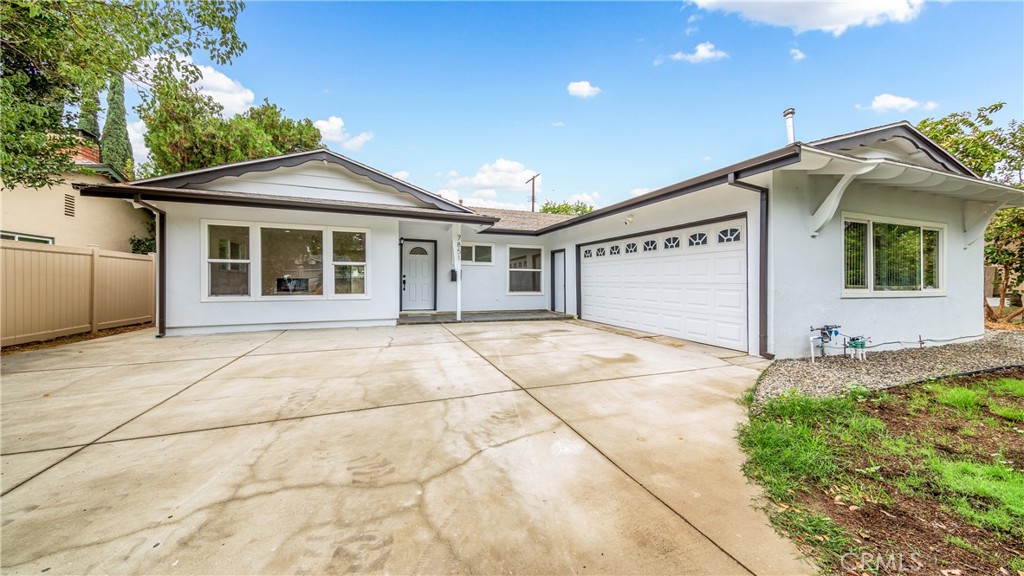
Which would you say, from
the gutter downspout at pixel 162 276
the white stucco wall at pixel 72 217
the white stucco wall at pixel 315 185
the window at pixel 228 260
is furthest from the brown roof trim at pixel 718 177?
the white stucco wall at pixel 72 217

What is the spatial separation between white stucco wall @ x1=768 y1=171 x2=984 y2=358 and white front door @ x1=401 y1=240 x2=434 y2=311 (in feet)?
27.8

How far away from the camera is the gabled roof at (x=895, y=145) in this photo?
4.98m

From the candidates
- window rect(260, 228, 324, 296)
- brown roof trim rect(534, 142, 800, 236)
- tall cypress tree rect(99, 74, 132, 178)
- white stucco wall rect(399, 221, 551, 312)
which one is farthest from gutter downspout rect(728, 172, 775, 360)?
tall cypress tree rect(99, 74, 132, 178)

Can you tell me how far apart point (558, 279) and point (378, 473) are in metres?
9.80

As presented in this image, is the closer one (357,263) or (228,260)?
(228,260)

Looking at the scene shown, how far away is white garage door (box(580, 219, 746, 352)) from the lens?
580cm

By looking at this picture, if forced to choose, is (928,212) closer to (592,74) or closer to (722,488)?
(722,488)

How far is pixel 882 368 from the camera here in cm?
464

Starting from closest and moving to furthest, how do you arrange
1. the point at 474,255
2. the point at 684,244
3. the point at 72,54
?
the point at 72,54
the point at 684,244
the point at 474,255

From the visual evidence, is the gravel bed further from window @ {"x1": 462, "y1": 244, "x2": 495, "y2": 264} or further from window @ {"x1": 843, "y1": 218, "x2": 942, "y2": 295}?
window @ {"x1": 462, "y1": 244, "x2": 495, "y2": 264}

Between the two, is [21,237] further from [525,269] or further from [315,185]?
[525,269]

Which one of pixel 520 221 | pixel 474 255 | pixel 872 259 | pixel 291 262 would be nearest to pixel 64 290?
pixel 291 262

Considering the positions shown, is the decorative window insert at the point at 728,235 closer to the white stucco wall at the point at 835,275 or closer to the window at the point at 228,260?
the white stucco wall at the point at 835,275

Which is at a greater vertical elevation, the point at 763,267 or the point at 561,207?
the point at 561,207
